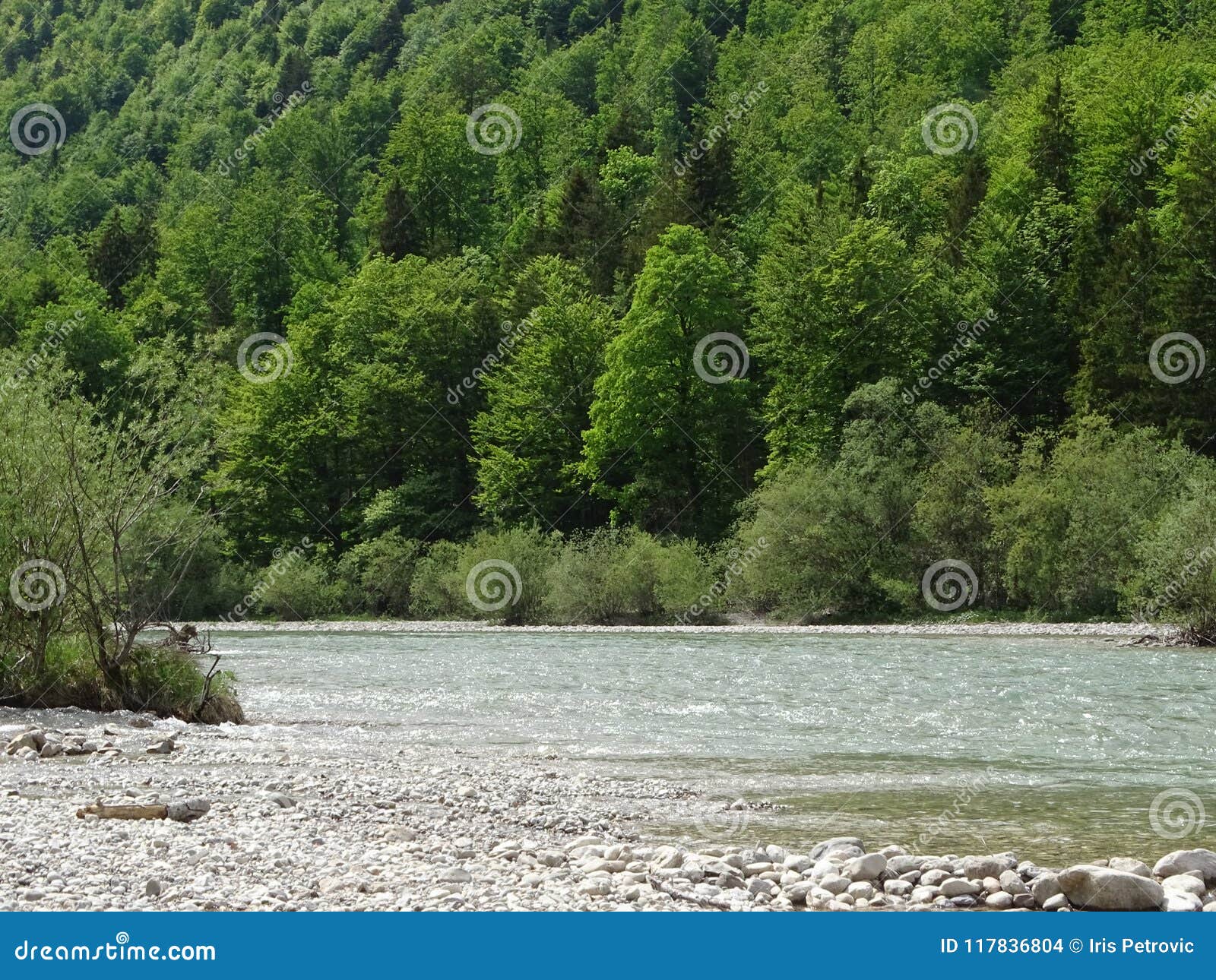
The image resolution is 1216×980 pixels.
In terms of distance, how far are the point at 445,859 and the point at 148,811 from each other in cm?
313

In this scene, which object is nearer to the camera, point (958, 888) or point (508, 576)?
point (958, 888)

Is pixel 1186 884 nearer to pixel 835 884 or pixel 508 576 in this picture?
pixel 835 884

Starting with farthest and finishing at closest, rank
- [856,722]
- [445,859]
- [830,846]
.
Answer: [856,722] < [830,846] < [445,859]

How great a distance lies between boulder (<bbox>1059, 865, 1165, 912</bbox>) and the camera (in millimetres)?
9492

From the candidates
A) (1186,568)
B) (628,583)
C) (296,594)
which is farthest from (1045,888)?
(296,594)

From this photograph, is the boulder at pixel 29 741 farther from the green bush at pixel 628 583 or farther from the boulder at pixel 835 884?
the green bush at pixel 628 583

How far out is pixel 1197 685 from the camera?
26.0m

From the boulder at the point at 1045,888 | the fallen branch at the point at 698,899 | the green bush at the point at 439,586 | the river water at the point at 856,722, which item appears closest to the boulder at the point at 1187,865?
the boulder at the point at 1045,888

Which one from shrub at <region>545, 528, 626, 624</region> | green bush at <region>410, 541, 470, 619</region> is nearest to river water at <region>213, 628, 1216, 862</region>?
shrub at <region>545, 528, 626, 624</region>

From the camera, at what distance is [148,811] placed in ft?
40.1

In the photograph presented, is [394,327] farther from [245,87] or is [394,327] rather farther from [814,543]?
[245,87]

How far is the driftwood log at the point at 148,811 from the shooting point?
12.2 metres

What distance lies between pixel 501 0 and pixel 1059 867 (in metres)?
152

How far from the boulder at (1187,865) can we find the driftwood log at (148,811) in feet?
26.3
